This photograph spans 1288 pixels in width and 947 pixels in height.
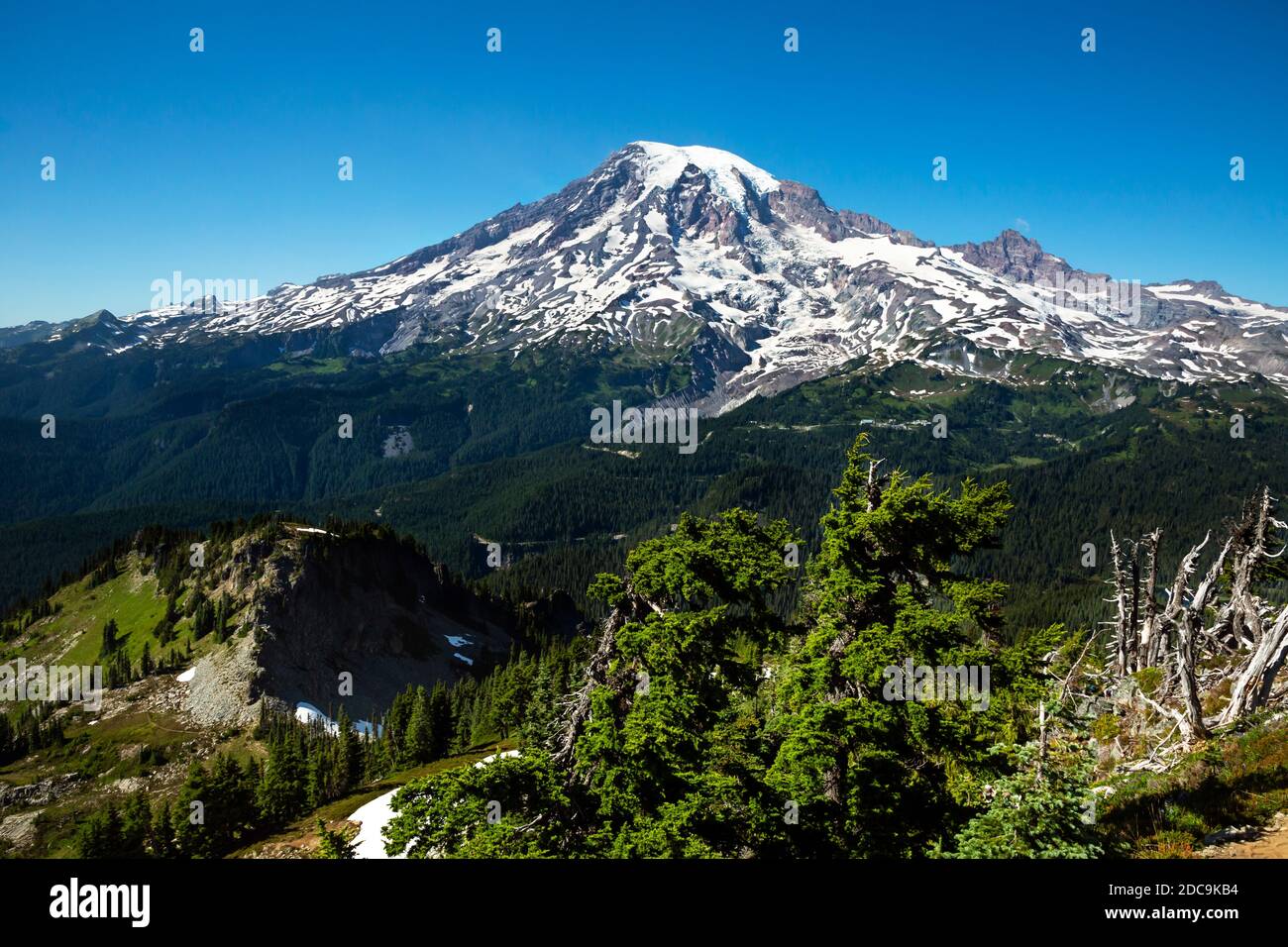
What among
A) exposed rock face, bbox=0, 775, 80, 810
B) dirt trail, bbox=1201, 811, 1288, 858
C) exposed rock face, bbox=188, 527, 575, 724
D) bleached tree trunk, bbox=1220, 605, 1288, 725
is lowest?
exposed rock face, bbox=0, 775, 80, 810

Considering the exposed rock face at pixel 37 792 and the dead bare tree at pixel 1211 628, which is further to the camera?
the exposed rock face at pixel 37 792

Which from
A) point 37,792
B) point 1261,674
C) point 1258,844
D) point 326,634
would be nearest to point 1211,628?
point 1261,674

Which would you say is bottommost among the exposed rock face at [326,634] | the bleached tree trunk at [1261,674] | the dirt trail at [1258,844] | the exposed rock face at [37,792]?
the exposed rock face at [37,792]

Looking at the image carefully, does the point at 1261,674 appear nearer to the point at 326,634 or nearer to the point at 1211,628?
the point at 1211,628

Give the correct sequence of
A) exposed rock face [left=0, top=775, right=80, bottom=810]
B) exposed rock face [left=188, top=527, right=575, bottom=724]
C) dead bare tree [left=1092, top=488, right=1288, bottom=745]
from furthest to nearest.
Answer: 1. exposed rock face [left=188, top=527, right=575, bottom=724]
2. exposed rock face [left=0, top=775, right=80, bottom=810]
3. dead bare tree [left=1092, top=488, right=1288, bottom=745]

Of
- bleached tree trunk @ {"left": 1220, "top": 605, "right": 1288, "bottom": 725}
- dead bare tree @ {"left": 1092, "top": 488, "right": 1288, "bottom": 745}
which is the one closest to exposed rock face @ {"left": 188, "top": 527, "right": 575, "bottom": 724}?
dead bare tree @ {"left": 1092, "top": 488, "right": 1288, "bottom": 745}

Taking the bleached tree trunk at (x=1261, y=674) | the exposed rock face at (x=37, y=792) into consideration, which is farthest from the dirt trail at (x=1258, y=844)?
the exposed rock face at (x=37, y=792)

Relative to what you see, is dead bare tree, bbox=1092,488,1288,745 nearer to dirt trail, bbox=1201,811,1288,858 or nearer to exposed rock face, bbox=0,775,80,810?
dirt trail, bbox=1201,811,1288,858

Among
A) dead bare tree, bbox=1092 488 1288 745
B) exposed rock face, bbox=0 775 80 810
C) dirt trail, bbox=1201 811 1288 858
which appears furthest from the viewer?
exposed rock face, bbox=0 775 80 810

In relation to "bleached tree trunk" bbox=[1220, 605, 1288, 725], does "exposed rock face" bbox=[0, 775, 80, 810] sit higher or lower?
lower

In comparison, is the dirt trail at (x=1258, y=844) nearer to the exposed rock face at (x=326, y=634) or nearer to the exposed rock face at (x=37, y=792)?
the exposed rock face at (x=326, y=634)

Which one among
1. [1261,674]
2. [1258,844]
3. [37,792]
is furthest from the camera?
[37,792]

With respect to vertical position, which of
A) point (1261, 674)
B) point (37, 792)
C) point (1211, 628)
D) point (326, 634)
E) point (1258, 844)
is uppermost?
point (1261, 674)
